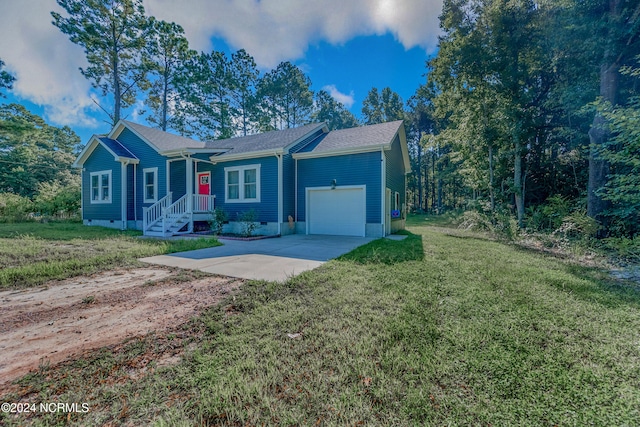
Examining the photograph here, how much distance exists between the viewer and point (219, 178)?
39.1 ft

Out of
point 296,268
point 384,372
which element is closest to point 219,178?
point 296,268

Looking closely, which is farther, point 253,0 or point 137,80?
point 137,80

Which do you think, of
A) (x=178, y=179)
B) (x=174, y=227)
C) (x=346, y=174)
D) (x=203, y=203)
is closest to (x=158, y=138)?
(x=178, y=179)

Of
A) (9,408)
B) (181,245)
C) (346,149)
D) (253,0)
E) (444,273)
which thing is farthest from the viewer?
(346,149)

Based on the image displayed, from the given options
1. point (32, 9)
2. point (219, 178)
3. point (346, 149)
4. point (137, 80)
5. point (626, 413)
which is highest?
point (137, 80)

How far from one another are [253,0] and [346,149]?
6.52 meters

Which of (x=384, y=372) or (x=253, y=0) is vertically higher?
(x=253, y=0)

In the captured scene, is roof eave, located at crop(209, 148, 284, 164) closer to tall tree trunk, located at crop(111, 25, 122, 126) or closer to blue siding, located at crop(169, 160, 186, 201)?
blue siding, located at crop(169, 160, 186, 201)

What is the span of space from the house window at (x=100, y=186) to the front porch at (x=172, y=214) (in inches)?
164

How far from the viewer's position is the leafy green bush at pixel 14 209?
13.9 m

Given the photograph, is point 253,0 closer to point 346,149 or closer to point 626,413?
point 346,149

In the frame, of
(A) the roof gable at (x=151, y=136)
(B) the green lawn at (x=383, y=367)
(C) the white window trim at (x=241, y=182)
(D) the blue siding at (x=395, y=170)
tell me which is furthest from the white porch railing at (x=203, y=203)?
(B) the green lawn at (x=383, y=367)

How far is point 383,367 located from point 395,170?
458 inches

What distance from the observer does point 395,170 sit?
12672 mm
